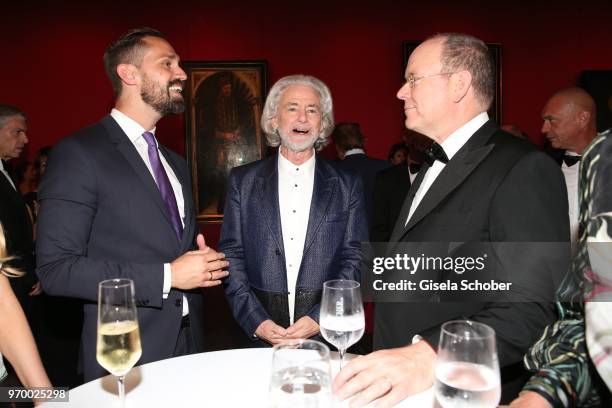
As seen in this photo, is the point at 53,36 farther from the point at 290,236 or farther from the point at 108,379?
the point at 108,379

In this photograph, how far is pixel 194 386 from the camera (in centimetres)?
142

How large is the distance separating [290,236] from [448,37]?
123 cm

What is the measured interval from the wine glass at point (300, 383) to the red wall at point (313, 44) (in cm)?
577

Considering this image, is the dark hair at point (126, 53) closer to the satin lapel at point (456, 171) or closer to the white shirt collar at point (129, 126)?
A: the white shirt collar at point (129, 126)

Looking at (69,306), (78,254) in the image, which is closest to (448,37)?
(78,254)

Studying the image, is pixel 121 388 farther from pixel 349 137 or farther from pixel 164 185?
pixel 349 137

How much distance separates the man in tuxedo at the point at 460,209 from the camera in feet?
4.24

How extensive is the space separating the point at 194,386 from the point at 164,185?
3.57 feet

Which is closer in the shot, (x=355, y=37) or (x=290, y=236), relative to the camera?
(x=290, y=236)

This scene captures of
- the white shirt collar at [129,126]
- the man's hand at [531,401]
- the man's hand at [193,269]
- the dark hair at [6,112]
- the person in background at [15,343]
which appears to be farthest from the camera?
the dark hair at [6,112]

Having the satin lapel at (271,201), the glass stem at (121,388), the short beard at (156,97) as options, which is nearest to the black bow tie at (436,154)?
the satin lapel at (271,201)

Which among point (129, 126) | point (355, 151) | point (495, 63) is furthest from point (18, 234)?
point (495, 63)

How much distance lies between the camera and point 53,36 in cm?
619

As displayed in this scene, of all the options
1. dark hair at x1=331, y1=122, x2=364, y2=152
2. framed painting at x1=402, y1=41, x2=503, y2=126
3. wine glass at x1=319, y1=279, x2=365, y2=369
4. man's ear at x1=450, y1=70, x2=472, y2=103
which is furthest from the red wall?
wine glass at x1=319, y1=279, x2=365, y2=369
